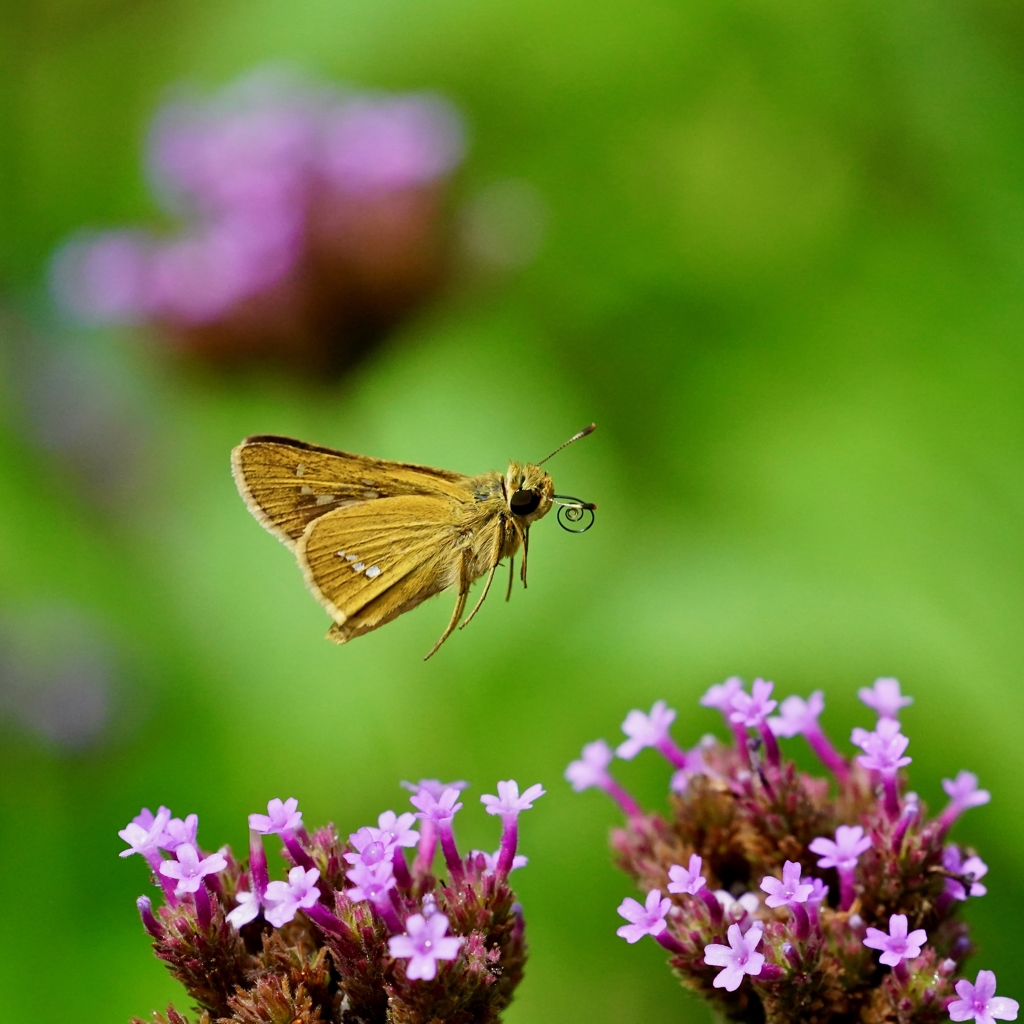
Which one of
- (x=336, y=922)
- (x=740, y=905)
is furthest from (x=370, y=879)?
(x=740, y=905)

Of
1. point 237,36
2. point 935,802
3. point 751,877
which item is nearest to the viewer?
point 751,877

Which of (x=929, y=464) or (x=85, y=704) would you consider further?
(x=85, y=704)

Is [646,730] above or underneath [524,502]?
underneath

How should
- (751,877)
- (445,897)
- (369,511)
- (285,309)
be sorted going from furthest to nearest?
(285,309) < (369,511) < (751,877) < (445,897)

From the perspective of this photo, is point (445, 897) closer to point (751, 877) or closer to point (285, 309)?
point (751, 877)

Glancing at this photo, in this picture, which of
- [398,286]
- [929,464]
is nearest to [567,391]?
[398,286]

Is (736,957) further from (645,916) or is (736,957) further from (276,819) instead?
(276,819)

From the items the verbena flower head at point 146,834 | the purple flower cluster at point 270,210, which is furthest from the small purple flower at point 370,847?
the purple flower cluster at point 270,210
